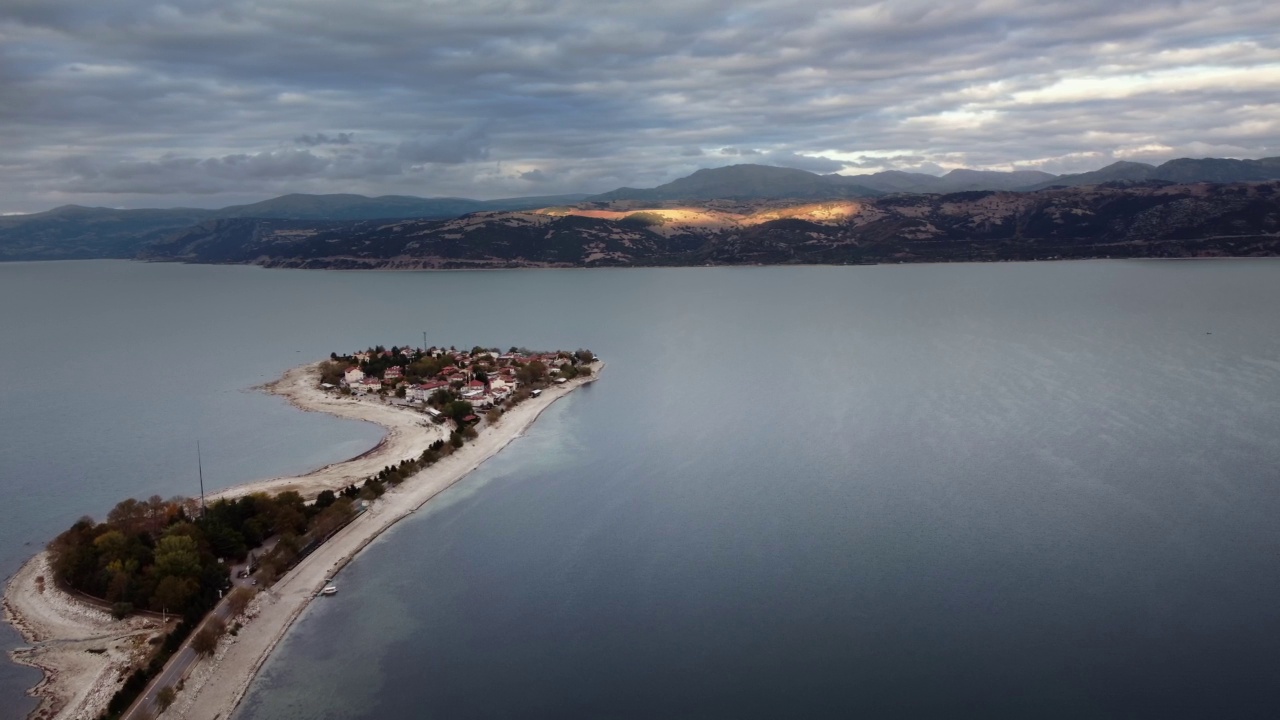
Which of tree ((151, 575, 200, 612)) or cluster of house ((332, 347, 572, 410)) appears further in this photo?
cluster of house ((332, 347, 572, 410))

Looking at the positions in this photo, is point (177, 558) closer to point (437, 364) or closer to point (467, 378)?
point (467, 378)

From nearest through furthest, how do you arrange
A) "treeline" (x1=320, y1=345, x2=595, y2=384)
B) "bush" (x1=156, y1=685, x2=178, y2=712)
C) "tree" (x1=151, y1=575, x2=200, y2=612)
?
"bush" (x1=156, y1=685, x2=178, y2=712) < "tree" (x1=151, y1=575, x2=200, y2=612) < "treeline" (x1=320, y1=345, x2=595, y2=384)

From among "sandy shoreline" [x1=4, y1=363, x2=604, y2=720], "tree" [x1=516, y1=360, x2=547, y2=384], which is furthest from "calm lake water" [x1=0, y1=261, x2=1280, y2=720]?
"tree" [x1=516, y1=360, x2=547, y2=384]

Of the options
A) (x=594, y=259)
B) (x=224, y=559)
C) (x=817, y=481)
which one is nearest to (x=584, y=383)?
(x=817, y=481)

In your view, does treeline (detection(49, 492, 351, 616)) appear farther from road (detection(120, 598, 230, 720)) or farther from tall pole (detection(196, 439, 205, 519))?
road (detection(120, 598, 230, 720))

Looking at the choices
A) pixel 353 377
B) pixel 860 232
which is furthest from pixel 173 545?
pixel 860 232

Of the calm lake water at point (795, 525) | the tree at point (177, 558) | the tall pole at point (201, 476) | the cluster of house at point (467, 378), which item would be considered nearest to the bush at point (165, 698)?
the calm lake water at point (795, 525)

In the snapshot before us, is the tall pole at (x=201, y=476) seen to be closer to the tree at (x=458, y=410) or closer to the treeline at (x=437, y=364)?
the tree at (x=458, y=410)
